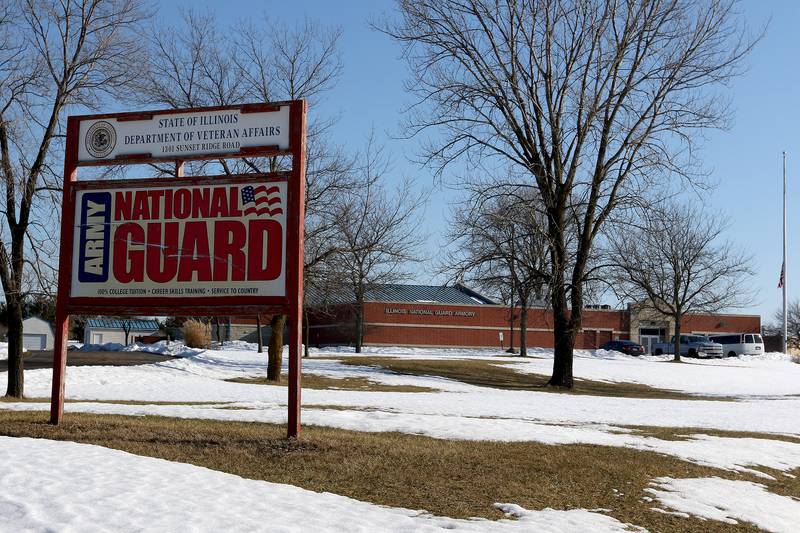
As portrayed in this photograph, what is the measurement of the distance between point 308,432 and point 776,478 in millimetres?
6643

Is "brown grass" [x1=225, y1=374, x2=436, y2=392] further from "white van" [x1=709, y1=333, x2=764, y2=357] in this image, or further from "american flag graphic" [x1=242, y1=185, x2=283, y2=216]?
"white van" [x1=709, y1=333, x2=764, y2=357]

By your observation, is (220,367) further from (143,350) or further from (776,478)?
(776,478)

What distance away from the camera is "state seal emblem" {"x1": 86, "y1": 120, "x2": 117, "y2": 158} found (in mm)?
12734

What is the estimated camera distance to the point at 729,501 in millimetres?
9570

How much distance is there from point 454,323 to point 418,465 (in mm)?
66366

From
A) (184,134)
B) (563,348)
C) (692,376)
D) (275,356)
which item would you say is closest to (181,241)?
(184,134)

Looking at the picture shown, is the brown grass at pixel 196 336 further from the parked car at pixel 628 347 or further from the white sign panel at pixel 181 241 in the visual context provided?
the white sign panel at pixel 181 241

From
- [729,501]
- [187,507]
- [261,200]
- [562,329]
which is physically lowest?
[729,501]

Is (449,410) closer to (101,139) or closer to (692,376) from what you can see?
(101,139)

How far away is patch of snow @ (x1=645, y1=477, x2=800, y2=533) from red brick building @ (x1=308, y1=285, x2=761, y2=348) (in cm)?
5774

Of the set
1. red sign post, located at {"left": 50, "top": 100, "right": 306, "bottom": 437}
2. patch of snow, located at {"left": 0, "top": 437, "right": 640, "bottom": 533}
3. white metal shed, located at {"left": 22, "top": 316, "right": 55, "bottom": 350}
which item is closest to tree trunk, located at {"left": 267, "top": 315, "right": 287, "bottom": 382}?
red sign post, located at {"left": 50, "top": 100, "right": 306, "bottom": 437}

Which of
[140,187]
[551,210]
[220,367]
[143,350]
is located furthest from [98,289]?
[143,350]

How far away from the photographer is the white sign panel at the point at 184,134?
11.9 m

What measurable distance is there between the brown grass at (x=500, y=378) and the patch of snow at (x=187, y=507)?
70.5 ft
